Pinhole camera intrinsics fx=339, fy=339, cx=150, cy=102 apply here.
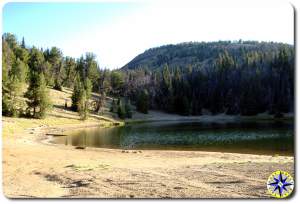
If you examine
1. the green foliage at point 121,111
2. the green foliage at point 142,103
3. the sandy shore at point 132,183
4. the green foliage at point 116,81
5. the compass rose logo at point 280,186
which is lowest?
the sandy shore at point 132,183

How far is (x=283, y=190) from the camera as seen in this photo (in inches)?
451

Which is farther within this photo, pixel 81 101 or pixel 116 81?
pixel 116 81

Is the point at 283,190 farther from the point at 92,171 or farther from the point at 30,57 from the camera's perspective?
the point at 30,57

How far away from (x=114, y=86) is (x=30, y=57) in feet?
111

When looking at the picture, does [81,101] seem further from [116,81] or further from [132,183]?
[132,183]

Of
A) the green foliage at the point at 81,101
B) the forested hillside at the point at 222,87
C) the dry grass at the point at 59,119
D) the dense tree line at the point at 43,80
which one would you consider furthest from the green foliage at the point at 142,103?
the green foliage at the point at 81,101

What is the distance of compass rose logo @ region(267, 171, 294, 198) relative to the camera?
11281mm

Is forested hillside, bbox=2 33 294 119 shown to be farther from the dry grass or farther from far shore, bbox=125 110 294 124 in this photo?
the dry grass

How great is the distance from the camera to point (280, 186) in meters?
11.6

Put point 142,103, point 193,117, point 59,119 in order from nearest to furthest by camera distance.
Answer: point 59,119 < point 142,103 < point 193,117

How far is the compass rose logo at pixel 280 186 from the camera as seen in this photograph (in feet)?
37.0

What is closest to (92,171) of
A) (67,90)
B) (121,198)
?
(121,198)

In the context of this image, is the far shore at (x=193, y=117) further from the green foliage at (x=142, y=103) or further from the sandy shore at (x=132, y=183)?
the sandy shore at (x=132, y=183)

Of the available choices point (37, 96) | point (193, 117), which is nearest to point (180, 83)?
point (193, 117)
